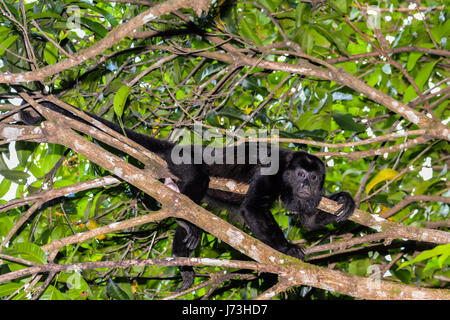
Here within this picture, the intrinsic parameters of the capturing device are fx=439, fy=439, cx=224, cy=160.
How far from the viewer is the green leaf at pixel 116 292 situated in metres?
3.29

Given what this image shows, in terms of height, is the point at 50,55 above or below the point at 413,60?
above

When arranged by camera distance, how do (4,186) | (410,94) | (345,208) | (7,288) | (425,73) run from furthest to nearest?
(410,94) < (425,73) < (4,186) < (345,208) < (7,288)

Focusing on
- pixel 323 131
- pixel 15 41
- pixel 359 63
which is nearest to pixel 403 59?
pixel 359 63

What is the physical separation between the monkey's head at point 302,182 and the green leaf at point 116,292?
1702 mm

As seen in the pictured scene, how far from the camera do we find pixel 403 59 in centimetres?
530

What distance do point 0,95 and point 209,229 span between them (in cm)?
183

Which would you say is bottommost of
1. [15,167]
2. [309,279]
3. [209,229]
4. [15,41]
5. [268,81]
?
[309,279]

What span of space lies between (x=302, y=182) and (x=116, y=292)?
1836 mm

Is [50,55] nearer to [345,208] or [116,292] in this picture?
[116,292]

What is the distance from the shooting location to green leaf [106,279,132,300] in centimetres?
329

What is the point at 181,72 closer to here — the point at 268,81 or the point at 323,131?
the point at 268,81

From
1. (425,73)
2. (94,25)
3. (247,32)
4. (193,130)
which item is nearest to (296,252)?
(193,130)

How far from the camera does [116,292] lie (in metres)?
3.32

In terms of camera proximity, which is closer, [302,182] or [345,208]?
[345,208]
